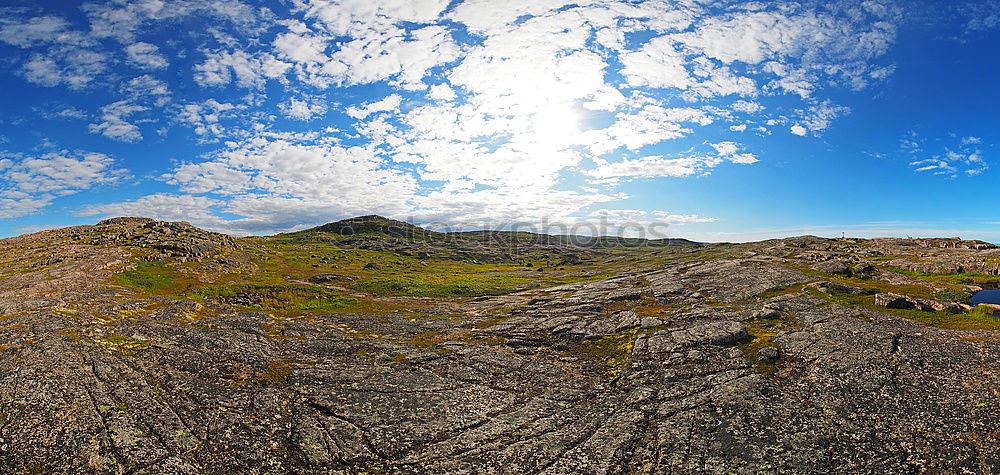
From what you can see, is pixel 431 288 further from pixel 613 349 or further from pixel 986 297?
pixel 986 297

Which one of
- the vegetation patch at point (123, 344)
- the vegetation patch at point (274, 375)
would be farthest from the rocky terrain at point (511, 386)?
the vegetation patch at point (123, 344)

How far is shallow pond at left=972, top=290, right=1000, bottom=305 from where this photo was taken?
48156 mm

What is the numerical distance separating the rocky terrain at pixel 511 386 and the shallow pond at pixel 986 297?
1481 millimetres

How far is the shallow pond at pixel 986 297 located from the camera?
48.2 meters

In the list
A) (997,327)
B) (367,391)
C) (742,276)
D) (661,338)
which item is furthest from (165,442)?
(742,276)

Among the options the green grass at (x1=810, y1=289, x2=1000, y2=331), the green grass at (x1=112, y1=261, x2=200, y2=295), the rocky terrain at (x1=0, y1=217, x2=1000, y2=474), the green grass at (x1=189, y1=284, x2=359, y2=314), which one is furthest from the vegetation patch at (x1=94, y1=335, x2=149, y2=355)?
the green grass at (x1=810, y1=289, x2=1000, y2=331)

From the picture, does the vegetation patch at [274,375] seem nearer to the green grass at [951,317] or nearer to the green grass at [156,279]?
the green grass at [156,279]

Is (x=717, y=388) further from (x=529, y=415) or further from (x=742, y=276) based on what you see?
(x=742, y=276)

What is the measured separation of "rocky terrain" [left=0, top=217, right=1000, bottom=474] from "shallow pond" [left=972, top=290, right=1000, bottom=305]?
1.48 meters

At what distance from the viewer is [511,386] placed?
33.4 metres

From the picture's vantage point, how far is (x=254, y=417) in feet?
86.4

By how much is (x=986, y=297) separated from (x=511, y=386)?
6393 cm

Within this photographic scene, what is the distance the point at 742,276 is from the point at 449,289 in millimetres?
59459

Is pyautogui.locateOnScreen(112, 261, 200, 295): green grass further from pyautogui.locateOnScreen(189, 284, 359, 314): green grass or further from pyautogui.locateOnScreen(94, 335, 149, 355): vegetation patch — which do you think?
pyautogui.locateOnScreen(94, 335, 149, 355): vegetation patch
